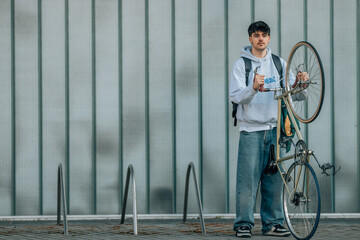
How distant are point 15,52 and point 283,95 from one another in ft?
11.0

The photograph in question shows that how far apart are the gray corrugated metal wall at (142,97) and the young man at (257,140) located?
4.62ft

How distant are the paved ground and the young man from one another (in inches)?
8.1

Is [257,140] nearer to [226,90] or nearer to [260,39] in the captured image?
[260,39]

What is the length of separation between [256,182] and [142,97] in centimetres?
→ 200

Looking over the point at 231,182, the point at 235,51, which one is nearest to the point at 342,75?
the point at 235,51

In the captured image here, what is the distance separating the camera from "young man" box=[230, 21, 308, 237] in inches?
256

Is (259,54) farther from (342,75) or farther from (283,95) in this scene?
(342,75)

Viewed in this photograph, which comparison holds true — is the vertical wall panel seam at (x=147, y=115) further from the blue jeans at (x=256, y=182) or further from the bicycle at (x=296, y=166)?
the bicycle at (x=296, y=166)

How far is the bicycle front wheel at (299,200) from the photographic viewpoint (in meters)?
5.83

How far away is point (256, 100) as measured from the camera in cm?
652

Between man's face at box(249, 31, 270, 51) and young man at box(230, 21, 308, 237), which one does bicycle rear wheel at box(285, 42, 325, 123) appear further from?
man's face at box(249, 31, 270, 51)

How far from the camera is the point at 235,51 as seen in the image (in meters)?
8.03

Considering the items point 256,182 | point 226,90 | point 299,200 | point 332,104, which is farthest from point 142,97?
point 299,200

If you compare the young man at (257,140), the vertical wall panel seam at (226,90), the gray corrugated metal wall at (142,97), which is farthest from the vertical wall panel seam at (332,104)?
the young man at (257,140)
